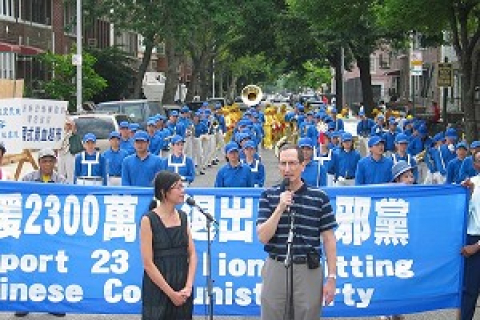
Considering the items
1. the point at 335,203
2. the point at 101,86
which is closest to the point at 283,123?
the point at 101,86

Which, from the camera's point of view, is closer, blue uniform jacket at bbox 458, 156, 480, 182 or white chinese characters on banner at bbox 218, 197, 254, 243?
white chinese characters on banner at bbox 218, 197, 254, 243

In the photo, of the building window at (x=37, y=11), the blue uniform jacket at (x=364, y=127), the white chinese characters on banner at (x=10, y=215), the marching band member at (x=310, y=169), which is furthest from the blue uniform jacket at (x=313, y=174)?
the building window at (x=37, y=11)

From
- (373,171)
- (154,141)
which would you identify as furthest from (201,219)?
(154,141)

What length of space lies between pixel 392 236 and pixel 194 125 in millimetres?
20256

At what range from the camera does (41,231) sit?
392 inches

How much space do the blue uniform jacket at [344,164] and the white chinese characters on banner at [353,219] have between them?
20.6ft

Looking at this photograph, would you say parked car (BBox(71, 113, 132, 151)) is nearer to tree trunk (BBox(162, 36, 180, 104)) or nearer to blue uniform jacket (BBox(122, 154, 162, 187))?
blue uniform jacket (BBox(122, 154, 162, 187))

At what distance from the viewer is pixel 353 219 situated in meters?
9.82

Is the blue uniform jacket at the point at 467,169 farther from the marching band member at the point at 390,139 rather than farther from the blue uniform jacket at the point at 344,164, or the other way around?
the marching band member at the point at 390,139

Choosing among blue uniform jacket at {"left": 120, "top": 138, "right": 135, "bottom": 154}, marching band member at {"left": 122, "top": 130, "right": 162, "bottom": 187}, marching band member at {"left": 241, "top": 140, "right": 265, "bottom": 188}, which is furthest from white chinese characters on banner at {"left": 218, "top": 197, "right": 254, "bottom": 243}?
blue uniform jacket at {"left": 120, "top": 138, "right": 135, "bottom": 154}

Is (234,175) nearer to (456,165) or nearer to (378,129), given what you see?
(456,165)

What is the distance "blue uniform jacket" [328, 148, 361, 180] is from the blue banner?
20.8 feet

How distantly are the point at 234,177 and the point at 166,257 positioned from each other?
604 cm

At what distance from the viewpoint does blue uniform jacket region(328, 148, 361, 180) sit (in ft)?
53.2
